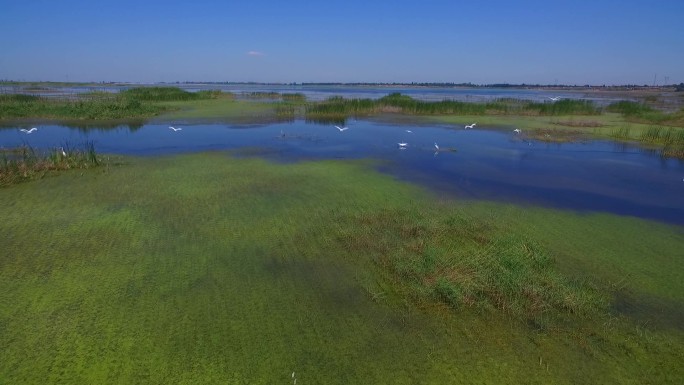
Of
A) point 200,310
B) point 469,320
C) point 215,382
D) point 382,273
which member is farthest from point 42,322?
point 469,320

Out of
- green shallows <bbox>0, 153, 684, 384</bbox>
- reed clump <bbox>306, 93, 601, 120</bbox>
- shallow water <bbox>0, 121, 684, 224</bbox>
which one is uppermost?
reed clump <bbox>306, 93, 601, 120</bbox>

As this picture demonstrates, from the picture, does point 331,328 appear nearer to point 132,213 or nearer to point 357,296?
point 357,296

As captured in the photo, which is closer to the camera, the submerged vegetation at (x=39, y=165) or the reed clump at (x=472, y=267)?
the reed clump at (x=472, y=267)

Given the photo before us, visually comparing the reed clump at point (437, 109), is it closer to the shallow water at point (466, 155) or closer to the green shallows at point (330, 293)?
the shallow water at point (466, 155)

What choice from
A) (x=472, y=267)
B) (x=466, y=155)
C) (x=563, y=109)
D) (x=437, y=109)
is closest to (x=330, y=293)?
(x=472, y=267)

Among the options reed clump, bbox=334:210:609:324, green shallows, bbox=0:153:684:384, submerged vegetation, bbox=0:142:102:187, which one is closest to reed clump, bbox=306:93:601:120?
submerged vegetation, bbox=0:142:102:187

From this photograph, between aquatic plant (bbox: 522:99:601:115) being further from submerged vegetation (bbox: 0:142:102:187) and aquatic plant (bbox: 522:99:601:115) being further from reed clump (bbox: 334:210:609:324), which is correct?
submerged vegetation (bbox: 0:142:102:187)

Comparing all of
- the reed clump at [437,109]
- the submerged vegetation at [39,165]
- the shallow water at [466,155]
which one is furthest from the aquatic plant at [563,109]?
the submerged vegetation at [39,165]
